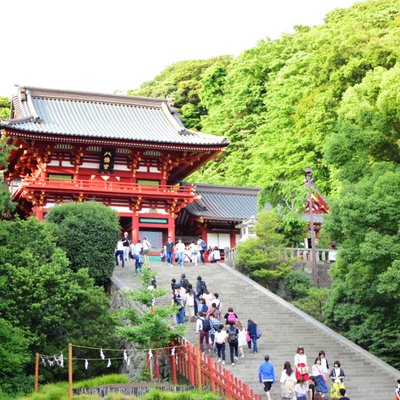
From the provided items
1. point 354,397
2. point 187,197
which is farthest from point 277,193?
point 354,397

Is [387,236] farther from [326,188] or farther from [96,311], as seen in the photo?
[326,188]

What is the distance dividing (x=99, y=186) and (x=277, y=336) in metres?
15.2

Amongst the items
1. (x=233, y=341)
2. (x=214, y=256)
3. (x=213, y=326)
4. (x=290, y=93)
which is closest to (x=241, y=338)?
(x=213, y=326)

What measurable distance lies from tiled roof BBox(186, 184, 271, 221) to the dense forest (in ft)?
8.24

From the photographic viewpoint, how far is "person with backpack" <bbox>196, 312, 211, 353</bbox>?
2078 cm

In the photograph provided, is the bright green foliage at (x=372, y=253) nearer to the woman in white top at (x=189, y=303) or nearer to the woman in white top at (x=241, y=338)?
the woman in white top at (x=241, y=338)

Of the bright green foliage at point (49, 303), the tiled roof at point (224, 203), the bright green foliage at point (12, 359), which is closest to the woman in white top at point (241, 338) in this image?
the bright green foliage at point (49, 303)

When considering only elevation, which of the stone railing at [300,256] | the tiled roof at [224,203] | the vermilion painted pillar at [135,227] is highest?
the tiled roof at [224,203]

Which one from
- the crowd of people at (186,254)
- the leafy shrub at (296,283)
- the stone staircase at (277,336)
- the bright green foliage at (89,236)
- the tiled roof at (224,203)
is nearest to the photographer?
the stone staircase at (277,336)

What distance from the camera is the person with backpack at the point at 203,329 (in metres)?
20.8

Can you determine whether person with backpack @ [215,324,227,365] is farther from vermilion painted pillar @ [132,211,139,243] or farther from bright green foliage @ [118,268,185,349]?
vermilion painted pillar @ [132,211,139,243]

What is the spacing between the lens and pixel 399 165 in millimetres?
23469

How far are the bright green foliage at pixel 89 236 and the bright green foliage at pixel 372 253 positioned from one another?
307 inches

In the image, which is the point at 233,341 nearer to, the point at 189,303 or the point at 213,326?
the point at 213,326
